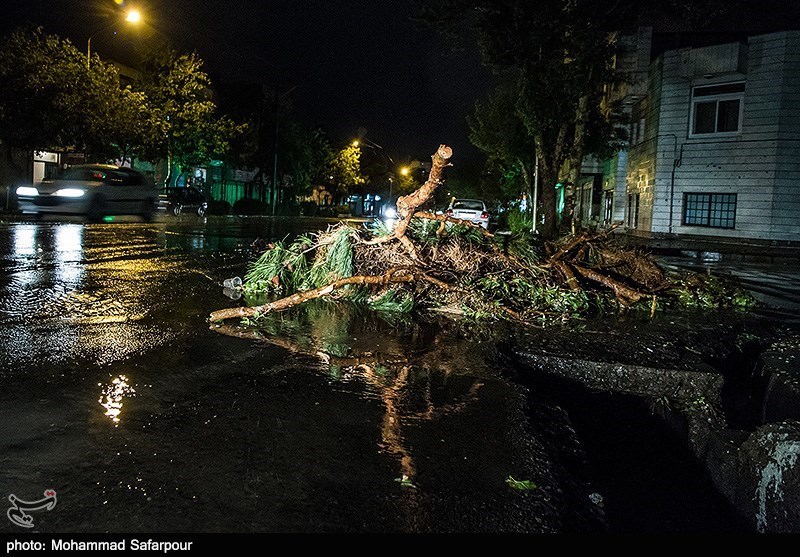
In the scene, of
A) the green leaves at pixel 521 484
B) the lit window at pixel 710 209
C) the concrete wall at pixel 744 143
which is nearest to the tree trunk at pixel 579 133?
the concrete wall at pixel 744 143

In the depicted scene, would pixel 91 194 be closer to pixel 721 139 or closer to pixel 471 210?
pixel 471 210

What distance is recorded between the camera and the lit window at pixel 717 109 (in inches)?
950

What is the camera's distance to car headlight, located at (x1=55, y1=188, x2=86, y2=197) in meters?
21.1

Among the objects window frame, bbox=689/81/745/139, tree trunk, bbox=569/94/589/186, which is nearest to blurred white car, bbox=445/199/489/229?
tree trunk, bbox=569/94/589/186

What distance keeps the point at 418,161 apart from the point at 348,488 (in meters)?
99.5

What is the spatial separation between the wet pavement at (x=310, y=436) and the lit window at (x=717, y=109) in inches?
882

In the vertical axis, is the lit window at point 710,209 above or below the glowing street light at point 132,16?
below

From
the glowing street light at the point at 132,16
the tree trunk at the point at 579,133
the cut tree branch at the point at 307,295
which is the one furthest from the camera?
the glowing street light at the point at 132,16

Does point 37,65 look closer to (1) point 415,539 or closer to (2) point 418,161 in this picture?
(1) point 415,539

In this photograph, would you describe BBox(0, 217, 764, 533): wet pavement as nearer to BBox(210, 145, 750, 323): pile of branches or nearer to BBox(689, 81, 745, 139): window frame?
BBox(210, 145, 750, 323): pile of branches

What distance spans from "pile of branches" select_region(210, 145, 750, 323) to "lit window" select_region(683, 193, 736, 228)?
1755 centimetres

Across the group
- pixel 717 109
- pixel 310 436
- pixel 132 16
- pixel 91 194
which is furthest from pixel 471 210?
pixel 310 436

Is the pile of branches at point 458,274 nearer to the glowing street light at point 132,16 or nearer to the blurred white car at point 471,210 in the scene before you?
the blurred white car at point 471,210

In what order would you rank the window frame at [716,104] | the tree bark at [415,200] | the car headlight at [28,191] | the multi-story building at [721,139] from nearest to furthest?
the tree bark at [415,200]
the car headlight at [28,191]
the multi-story building at [721,139]
the window frame at [716,104]
